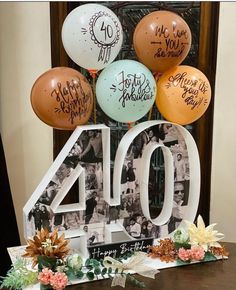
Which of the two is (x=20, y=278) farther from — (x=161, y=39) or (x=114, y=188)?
(x=161, y=39)

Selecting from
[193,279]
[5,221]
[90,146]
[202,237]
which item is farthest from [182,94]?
[5,221]

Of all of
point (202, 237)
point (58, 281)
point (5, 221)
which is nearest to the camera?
point (58, 281)

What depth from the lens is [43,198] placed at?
1412 mm

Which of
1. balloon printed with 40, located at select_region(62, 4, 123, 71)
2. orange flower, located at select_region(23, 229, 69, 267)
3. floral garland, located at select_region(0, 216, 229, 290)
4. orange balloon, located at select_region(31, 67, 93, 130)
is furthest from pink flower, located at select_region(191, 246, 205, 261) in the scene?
balloon printed with 40, located at select_region(62, 4, 123, 71)

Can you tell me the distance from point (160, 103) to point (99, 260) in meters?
0.62

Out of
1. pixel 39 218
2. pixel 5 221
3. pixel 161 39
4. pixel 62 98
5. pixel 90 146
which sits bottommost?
pixel 5 221

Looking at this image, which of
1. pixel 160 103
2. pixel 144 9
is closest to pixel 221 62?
pixel 144 9

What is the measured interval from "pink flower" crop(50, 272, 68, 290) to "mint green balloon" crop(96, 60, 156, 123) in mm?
581

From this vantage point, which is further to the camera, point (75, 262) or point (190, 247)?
point (190, 247)

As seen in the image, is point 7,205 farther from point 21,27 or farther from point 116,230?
point 21,27

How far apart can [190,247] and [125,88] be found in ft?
2.03

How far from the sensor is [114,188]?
1485 mm

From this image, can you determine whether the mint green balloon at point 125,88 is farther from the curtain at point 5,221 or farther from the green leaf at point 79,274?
the curtain at point 5,221

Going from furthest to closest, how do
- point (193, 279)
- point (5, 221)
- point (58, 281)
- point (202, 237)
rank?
point (5, 221), point (202, 237), point (193, 279), point (58, 281)
